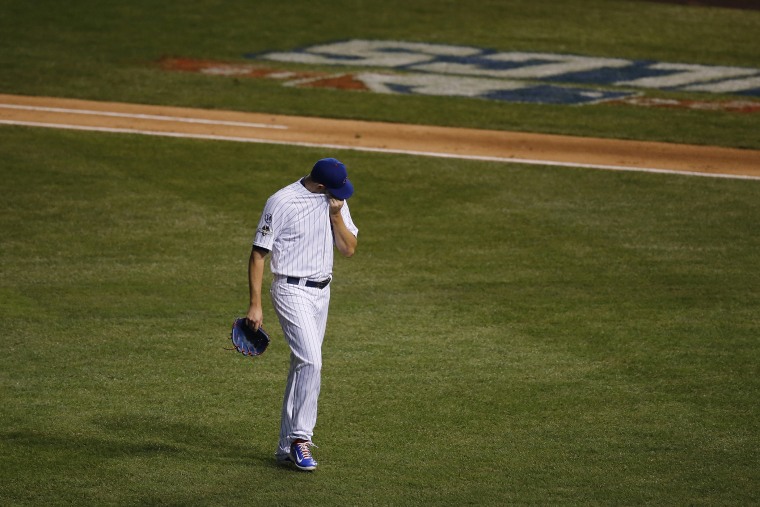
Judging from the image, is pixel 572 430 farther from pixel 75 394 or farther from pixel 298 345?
pixel 75 394

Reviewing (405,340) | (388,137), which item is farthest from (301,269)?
(388,137)

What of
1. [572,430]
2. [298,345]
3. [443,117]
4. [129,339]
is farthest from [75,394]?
[443,117]

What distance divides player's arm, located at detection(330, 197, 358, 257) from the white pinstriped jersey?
0.24ft

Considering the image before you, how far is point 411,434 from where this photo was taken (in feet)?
24.5

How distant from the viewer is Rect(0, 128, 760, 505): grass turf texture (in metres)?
6.85

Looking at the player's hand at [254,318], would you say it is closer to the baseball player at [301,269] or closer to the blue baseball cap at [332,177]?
the baseball player at [301,269]

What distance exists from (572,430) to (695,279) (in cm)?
416

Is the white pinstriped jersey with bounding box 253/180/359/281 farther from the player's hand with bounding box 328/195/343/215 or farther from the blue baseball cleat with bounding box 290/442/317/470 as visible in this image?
the blue baseball cleat with bounding box 290/442/317/470

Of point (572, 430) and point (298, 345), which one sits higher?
point (298, 345)

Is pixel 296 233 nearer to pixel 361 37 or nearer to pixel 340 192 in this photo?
pixel 340 192

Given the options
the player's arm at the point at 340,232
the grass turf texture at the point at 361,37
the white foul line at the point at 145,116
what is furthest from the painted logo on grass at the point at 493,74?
the player's arm at the point at 340,232

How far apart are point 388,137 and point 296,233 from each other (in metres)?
10.5

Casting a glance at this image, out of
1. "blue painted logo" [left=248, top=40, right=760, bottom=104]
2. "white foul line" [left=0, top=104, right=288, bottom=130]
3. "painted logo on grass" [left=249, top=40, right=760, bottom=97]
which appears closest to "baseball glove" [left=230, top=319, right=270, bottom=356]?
"white foul line" [left=0, top=104, right=288, bottom=130]

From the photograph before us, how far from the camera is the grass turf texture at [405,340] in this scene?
6848mm
